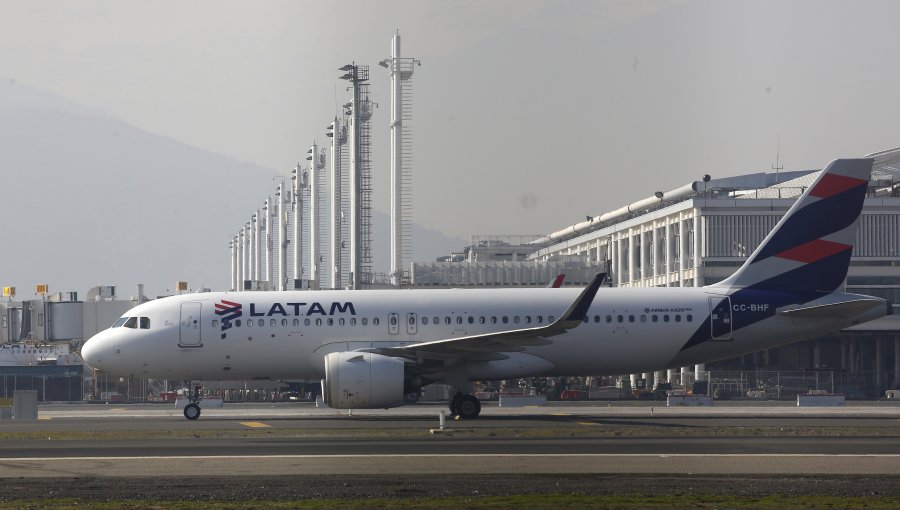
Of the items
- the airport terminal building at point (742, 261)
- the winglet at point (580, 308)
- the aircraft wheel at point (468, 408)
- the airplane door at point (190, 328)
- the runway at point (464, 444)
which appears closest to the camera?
the runway at point (464, 444)

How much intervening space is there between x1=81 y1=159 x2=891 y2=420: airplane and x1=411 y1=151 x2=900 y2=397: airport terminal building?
66.2ft

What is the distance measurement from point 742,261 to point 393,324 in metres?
36.7

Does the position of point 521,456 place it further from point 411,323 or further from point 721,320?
point 721,320

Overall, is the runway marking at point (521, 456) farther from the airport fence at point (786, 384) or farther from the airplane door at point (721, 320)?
the airport fence at point (786, 384)

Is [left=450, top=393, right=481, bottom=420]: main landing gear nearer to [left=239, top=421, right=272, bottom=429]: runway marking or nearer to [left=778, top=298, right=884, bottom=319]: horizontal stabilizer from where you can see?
[left=239, top=421, right=272, bottom=429]: runway marking

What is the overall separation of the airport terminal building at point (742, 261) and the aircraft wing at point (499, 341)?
25.1 metres

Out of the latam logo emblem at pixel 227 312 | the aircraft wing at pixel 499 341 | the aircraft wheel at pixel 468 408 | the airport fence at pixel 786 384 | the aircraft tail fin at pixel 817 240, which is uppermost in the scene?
the aircraft tail fin at pixel 817 240

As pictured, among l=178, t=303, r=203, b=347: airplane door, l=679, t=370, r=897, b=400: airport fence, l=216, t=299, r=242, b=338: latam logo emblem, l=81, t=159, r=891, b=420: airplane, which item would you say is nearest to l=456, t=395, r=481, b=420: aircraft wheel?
l=81, t=159, r=891, b=420: airplane

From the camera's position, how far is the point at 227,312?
123 feet

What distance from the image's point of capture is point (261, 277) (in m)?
155

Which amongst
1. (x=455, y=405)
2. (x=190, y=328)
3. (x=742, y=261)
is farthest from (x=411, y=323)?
(x=742, y=261)

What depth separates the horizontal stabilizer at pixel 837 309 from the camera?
3634 centimetres

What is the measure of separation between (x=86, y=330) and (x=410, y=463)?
6481cm

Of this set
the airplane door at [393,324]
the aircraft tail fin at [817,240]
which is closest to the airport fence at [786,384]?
the aircraft tail fin at [817,240]
